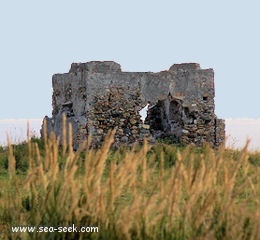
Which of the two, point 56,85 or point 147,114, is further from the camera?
point 147,114

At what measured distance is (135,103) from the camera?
15180 mm

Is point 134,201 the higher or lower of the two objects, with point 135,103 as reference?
lower

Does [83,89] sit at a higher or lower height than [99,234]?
higher

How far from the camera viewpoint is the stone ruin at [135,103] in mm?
14562

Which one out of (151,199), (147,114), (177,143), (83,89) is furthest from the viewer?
(147,114)

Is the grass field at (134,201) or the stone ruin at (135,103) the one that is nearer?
the grass field at (134,201)

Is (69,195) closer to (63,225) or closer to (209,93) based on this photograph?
(63,225)

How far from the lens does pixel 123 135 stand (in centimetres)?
1499

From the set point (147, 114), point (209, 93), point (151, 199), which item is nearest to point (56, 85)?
point (147, 114)

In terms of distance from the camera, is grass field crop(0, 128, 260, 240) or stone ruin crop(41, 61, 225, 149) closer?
grass field crop(0, 128, 260, 240)

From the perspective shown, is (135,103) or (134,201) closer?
(134,201)

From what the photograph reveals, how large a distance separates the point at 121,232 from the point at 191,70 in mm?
12494

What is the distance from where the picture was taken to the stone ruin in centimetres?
1456

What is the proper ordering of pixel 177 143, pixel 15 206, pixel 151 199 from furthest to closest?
pixel 177 143 → pixel 15 206 → pixel 151 199
